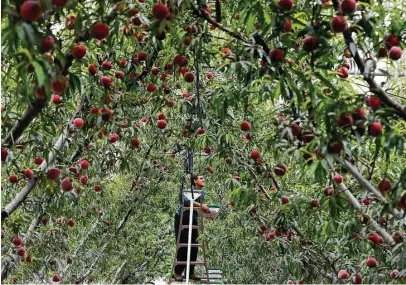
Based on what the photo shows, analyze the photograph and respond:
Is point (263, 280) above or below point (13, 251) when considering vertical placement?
below

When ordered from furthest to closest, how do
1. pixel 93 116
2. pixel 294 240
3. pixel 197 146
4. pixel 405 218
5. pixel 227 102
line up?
pixel 197 146, pixel 294 240, pixel 93 116, pixel 227 102, pixel 405 218

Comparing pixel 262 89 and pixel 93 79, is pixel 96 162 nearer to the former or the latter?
pixel 93 79

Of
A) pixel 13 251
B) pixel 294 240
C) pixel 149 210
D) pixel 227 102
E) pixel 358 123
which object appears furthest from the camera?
pixel 149 210

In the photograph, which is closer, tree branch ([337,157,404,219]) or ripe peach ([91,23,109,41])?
ripe peach ([91,23,109,41])

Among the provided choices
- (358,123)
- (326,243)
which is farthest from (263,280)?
(358,123)

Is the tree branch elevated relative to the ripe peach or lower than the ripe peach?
lower

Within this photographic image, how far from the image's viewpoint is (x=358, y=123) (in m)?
1.91

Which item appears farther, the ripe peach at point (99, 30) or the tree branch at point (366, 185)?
the tree branch at point (366, 185)

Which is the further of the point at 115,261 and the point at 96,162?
the point at 115,261

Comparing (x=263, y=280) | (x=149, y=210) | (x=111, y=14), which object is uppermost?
(x=111, y=14)

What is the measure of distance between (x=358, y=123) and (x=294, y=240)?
2055 millimetres

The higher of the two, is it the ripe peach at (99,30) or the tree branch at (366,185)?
the ripe peach at (99,30)

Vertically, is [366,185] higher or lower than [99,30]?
lower

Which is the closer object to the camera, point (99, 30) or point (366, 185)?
point (99, 30)
